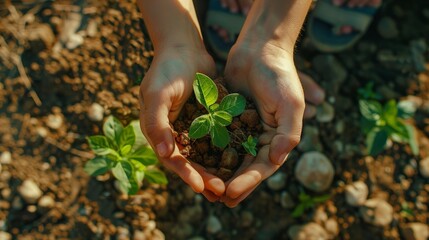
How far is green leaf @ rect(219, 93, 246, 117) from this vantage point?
1.68m

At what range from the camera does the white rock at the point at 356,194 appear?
2.43 m

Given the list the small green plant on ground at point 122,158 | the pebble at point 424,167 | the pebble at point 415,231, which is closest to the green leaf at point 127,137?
the small green plant on ground at point 122,158

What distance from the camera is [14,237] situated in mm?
2119

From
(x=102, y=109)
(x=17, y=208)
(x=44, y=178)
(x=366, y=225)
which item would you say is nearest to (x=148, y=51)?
(x=102, y=109)

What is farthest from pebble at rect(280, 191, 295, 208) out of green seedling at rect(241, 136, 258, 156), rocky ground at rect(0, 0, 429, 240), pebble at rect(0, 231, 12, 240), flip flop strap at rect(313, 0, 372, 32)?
pebble at rect(0, 231, 12, 240)

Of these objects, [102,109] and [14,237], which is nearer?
[14,237]

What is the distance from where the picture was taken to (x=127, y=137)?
78.8 inches

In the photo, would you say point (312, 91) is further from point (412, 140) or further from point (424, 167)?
point (424, 167)

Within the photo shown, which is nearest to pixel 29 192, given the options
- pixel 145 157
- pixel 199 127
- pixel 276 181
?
pixel 145 157

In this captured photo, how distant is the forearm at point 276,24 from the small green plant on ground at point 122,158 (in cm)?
64

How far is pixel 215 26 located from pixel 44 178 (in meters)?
1.21

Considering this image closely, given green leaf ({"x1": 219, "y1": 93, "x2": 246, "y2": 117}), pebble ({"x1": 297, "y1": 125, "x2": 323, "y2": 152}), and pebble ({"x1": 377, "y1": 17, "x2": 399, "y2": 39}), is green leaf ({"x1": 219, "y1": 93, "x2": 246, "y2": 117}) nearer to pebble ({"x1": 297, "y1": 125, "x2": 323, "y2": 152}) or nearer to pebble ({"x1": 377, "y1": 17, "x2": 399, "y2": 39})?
pebble ({"x1": 297, "y1": 125, "x2": 323, "y2": 152})

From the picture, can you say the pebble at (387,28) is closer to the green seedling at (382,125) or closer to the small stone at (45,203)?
the green seedling at (382,125)

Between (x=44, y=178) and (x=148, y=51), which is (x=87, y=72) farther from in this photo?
(x=44, y=178)
